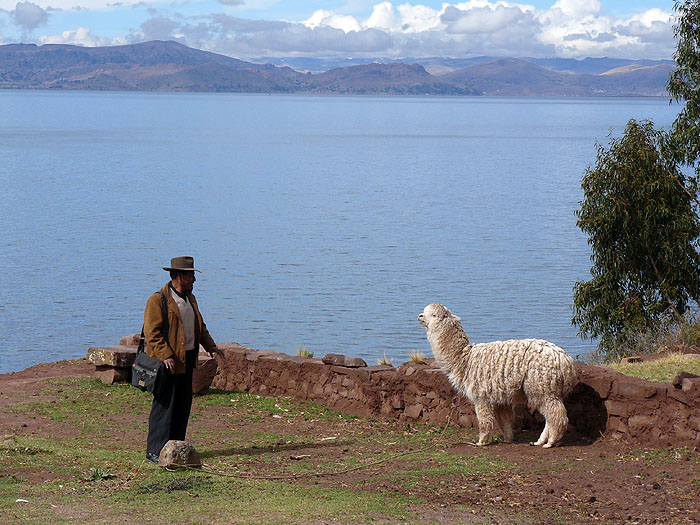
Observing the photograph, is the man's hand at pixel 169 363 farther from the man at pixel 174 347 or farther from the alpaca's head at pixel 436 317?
the alpaca's head at pixel 436 317

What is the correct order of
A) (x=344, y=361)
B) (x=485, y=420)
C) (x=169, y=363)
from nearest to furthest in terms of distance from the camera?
(x=169, y=363) < (x=485, y=420) < (x=344, y=361)

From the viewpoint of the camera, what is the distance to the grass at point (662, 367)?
44.9 ft

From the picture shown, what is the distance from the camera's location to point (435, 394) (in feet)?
44.2

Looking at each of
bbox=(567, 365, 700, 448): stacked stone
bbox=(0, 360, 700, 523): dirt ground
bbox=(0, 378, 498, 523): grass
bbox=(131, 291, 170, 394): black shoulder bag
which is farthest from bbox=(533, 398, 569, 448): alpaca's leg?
bbox=(131, 291, 170, 394): black shoulder bag

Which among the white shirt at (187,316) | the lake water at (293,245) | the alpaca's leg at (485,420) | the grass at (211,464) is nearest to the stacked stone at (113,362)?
the grass at (211,464)

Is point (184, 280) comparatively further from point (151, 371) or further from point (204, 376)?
point (204, 376)

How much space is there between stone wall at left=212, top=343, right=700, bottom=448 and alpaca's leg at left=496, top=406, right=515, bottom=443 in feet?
2.14

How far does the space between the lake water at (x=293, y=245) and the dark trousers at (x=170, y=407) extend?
51.7 feet

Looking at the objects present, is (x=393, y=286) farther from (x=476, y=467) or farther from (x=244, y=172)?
(x=244, y=172)

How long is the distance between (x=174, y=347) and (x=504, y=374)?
408 centimetres

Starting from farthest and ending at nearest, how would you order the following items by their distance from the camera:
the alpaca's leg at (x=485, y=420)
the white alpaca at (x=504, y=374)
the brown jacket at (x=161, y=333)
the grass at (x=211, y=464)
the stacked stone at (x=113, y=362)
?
1. the stacked stone at (x=113, y=362)
2. the alpaca's leg at (x=485, y=420)
3. the white alpaca at (x=504, y=374)
4. the brown jacket at (x=161, y=333)
5. the grass at (x=211, y=464)

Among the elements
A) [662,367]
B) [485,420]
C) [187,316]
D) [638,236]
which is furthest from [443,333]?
[638,236]

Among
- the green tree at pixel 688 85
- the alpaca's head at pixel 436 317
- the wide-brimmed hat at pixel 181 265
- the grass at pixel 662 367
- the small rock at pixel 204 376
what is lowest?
the small rock at pixel 204 376

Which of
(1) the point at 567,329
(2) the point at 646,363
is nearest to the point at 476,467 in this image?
(2) the point at 646,363
